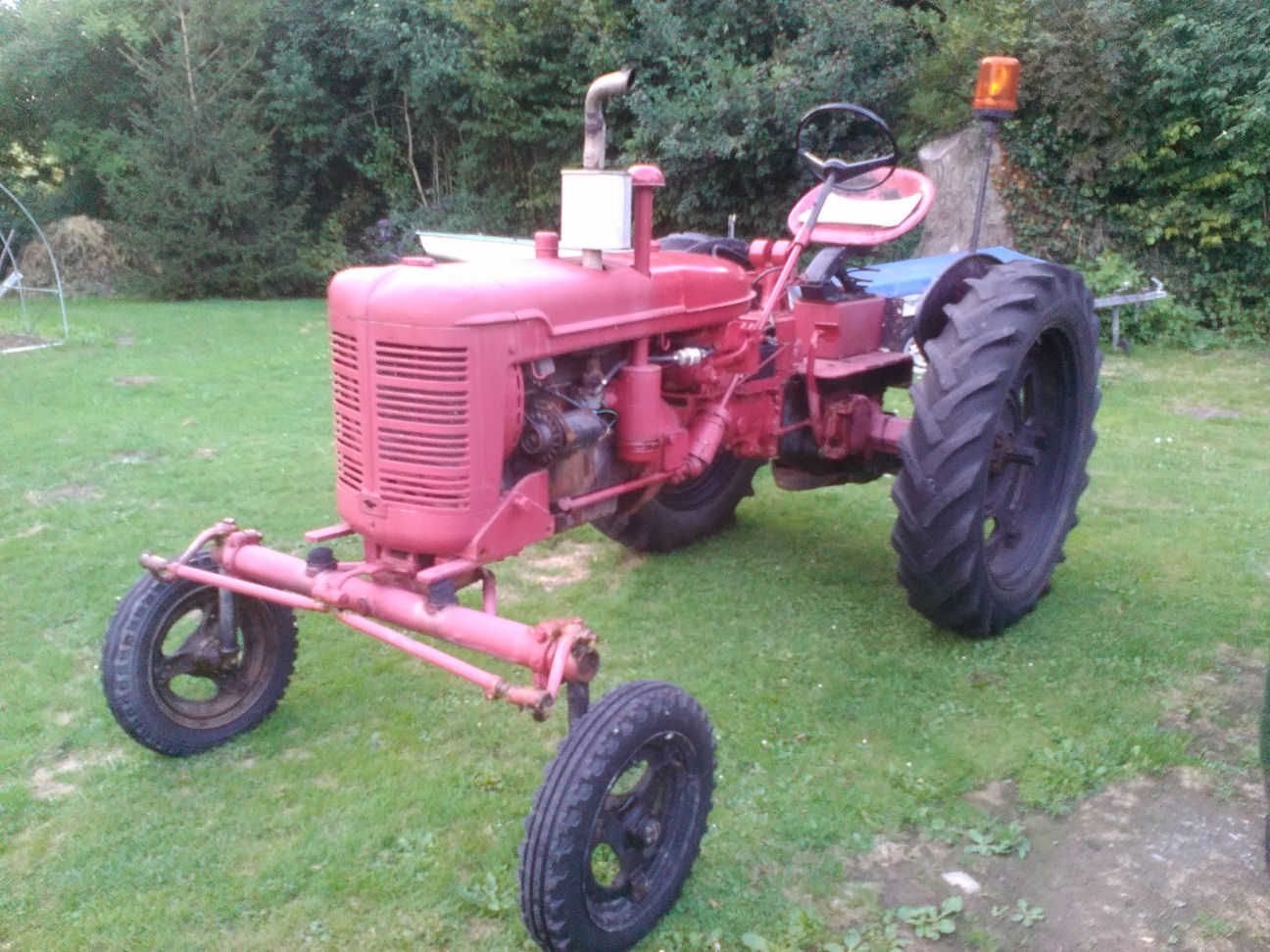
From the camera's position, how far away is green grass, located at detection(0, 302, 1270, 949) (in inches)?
101

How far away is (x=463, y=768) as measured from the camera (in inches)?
121

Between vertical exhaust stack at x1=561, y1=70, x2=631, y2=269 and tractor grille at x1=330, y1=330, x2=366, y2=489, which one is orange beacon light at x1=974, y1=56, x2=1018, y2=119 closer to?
vertical exhaust stack at x1=561, y1=70, x2=631, y2=269

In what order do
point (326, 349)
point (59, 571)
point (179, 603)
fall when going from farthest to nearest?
point (326, 349) < point (59, 571) < point (179, 603)

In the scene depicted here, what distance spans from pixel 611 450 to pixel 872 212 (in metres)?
1.78

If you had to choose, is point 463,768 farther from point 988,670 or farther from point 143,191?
point 143,191

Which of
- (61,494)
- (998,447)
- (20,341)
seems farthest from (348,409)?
(20,341)

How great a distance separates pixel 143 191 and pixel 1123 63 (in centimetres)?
1180

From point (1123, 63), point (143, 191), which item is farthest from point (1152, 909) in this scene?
point (143, 191)

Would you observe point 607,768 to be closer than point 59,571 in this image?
Yes

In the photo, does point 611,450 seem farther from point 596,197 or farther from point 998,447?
point 998,447

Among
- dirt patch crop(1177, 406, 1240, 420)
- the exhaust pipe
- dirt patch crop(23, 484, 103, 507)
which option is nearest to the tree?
dirt patch crop(23, 484, 103, 507)

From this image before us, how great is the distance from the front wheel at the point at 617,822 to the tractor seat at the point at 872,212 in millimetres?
2445

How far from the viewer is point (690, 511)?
471 centimetres

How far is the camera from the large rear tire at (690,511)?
452cm
